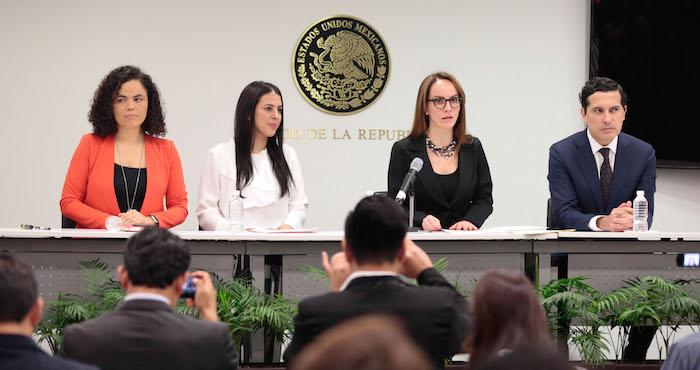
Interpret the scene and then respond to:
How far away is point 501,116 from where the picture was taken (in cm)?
674

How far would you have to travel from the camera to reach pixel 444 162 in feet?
15.3

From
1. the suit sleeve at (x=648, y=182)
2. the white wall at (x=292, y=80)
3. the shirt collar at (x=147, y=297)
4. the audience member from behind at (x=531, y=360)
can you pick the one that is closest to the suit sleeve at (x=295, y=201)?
the white wall at (x=292, y=80)

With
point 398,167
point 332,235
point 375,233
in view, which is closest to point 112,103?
point 332,235

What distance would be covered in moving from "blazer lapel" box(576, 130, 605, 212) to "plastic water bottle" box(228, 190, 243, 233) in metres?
2.06

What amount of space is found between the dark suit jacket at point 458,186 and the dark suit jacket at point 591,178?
0.43 meters

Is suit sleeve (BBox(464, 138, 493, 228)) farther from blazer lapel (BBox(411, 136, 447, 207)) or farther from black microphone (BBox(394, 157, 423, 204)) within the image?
black microphone (BBox(394, 157, 423, 204))

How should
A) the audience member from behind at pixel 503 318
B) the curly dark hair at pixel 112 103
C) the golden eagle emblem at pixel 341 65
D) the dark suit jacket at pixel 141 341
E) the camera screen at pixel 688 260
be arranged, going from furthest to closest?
1. the golden eagle emblem at pixel 341 65
2. the curly dark hair at pixel 112 103
3. the camera screen at pixel 688 260
4. the dark suit jacket at pixel 141 341
5. the audience member from behind at pixel 503 318

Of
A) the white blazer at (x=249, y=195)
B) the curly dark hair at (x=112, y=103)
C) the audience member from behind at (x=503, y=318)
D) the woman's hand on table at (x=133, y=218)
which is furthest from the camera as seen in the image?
the white blazer at (x=249, y=195)

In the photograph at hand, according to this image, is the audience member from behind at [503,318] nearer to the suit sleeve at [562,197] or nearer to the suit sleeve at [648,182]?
the suit sleeve at [562,197]

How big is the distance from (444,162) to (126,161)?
6.34 feet

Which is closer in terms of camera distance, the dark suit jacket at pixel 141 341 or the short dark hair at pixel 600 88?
the dark suit jacket at pixel 141 341

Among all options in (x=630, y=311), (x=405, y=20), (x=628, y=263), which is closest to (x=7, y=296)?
(x=630, y=311)

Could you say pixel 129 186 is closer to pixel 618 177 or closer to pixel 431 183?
pixel 431 183

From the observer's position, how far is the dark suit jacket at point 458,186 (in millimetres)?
4566
